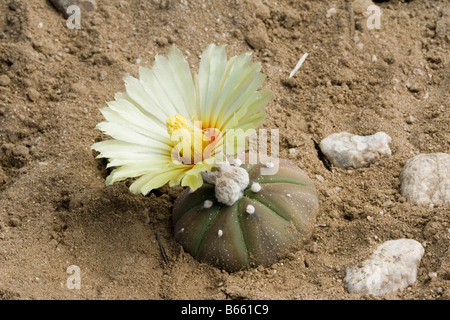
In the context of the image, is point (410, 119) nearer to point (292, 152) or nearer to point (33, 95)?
point (292, 152)

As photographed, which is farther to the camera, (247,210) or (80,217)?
(80,217)

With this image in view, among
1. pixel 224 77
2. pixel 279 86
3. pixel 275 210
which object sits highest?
pixel 224 77

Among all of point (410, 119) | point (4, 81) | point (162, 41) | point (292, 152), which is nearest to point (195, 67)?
point (162, 41)

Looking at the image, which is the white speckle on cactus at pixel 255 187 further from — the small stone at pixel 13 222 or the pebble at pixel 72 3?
the pebble at pixel 72 3

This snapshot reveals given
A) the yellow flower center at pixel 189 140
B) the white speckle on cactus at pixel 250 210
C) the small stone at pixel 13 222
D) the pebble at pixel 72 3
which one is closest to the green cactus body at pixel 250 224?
the white speckle on cactus at pixel 250 210

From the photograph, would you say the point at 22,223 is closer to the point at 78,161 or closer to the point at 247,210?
the point at 78,161

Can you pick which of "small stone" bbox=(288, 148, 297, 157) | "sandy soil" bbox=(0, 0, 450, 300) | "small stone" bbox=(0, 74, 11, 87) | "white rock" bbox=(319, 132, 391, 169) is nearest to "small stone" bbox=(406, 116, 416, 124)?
"sandy soil" bbox=(0, 0, 450, 300)

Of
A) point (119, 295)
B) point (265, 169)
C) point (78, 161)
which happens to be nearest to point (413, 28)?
point (265, 169)

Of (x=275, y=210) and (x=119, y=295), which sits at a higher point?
(x=275, y=210)
